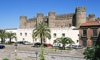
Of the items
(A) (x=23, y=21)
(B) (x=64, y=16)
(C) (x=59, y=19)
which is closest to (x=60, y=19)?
(C) (x=59, y=19)

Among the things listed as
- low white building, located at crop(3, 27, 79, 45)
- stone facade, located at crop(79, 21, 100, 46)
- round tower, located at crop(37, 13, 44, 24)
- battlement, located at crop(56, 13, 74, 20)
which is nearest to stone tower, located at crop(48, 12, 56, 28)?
battlement, located at crop(56, 13, 74, 20)

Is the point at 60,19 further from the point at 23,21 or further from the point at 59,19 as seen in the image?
the point at 23,21

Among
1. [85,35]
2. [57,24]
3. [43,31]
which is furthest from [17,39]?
[85,35]

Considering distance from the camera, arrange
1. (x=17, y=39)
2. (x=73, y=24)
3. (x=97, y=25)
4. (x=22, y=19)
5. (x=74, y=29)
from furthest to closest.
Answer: (x=22, y=19) → (x=17, y=39) → (x=73, y=24) → (x=74, y=29) → (x=97, y=25)

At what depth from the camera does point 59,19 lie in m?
71.6

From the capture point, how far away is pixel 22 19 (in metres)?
80.9

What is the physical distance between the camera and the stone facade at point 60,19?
64.2 m

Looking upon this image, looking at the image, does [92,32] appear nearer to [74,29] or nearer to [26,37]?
[74,29]

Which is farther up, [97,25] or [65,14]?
[65,14]

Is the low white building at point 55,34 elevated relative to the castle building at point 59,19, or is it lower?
lower

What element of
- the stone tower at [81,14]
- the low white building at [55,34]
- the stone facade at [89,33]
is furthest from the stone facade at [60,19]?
the stone facade at [89,33]

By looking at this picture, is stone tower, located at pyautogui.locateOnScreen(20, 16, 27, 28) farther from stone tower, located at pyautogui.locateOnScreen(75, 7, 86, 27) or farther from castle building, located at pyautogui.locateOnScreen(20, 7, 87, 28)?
stone tower, located at pyautogui.locateOnScreen(75, 7, 86, 27)

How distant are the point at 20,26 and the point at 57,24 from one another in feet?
54.2

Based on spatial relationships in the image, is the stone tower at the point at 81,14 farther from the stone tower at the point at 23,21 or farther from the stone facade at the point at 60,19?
the stone tower at the point at 23,21
